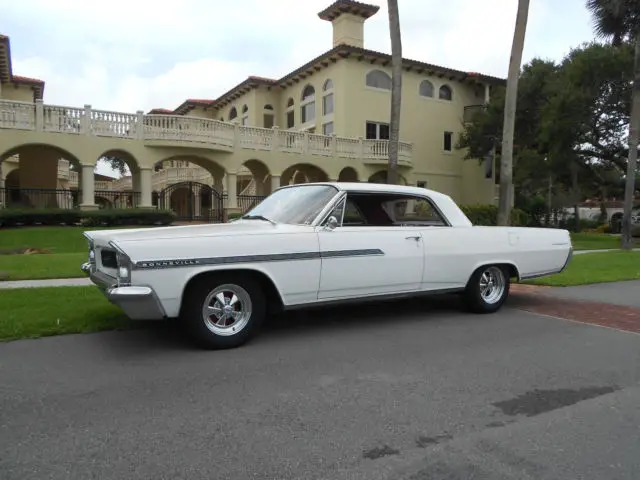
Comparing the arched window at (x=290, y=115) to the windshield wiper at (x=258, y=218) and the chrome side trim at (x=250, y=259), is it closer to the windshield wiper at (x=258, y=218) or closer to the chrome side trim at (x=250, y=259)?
the windshield wiper at (x=258, y=218)

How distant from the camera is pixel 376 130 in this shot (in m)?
31.5

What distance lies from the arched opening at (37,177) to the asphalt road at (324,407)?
18008 mm

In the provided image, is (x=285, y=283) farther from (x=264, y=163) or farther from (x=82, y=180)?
(x=264, y=163)

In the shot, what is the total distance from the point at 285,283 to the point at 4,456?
3055mm

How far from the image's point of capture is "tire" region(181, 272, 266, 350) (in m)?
5.32

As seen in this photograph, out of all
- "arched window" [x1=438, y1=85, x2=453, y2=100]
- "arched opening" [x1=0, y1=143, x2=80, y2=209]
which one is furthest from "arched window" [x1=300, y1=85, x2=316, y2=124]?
"arched opening" [x1=0, y1=143, x2=80, y2=209]

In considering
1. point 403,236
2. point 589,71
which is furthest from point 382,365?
point 589,71

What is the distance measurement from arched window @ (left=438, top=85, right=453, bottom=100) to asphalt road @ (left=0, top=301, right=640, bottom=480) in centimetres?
2943

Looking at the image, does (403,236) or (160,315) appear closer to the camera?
(160,315)

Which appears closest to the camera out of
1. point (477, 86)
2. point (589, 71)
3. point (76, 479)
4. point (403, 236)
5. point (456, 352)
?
point (76, 479)

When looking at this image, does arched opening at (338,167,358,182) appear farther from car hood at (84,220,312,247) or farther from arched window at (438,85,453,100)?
car hood at (84,220,312,247)

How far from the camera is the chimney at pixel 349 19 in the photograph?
3028 centimetres

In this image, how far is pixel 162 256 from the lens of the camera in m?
5.09

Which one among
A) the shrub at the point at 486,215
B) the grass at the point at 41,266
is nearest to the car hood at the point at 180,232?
the grass at the point at 41,266
